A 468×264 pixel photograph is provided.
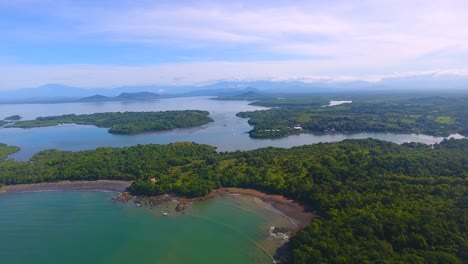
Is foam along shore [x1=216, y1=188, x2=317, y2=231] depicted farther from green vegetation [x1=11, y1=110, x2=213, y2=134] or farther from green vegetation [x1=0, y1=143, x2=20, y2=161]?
green vegetation [x1=11, y1=110, x2=213, y2=134]

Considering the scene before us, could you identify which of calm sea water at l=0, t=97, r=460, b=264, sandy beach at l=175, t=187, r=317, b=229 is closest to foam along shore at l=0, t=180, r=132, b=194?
calm sea water at l=0, t=97, r=460, b=264

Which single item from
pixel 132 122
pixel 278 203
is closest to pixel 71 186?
pixel 278 203

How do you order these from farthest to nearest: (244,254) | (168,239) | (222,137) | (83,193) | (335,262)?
(222,137), (83,193), (168,239), (244,254), (335,262)

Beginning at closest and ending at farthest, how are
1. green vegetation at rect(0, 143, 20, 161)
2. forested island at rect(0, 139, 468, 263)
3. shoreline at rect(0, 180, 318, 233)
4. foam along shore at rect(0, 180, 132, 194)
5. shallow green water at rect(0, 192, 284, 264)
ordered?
forested island at rect(0, 139, 468, 263) → shallow green water at rect(0, 192, 284, 264) → shoreline at rect(0, 180, 318, 233) → foam along shore at rect(0, 180, 132, 194) → green vegetation at rect(0, 143, 20, 161)

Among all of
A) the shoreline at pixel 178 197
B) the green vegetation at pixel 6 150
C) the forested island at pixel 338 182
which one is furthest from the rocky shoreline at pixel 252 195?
the green vegetation at pixel 6 150

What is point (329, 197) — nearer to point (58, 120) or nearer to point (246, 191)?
point (246, 191)

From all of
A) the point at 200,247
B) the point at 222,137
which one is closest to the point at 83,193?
the point at 200,247
